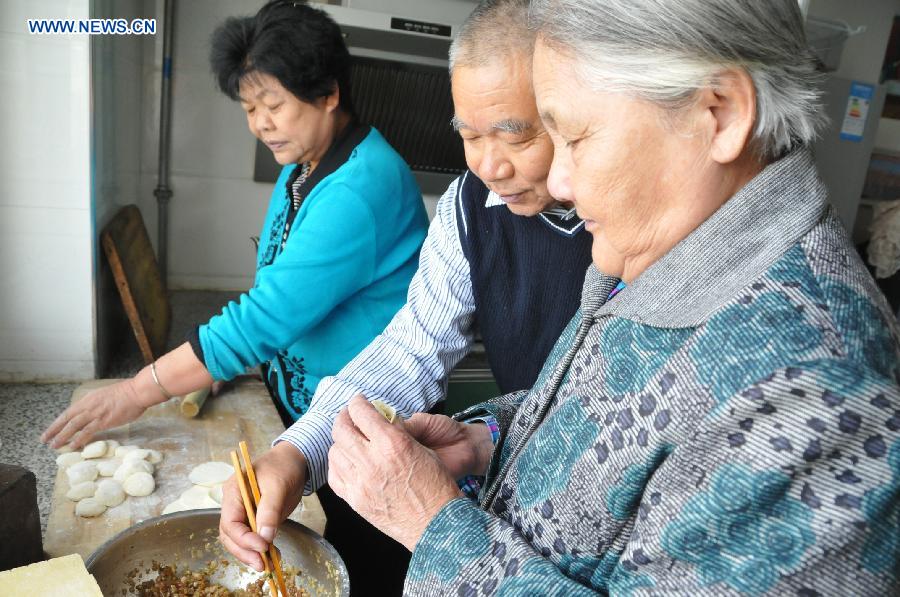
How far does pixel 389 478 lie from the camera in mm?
833

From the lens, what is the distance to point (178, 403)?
168 centimetres

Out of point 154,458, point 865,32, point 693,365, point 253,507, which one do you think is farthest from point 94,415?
point 865,32

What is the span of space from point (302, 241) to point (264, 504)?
0.69m

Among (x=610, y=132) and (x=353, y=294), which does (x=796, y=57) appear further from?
(x=353, y=294)

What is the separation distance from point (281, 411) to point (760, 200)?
1.44 m

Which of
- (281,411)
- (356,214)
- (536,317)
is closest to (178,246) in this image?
(281,411)

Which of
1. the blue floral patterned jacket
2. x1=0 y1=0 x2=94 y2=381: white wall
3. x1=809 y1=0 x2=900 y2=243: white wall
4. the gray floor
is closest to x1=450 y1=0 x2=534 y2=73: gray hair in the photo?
the blue floral patterned jacket

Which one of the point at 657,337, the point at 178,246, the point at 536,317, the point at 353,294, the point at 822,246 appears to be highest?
the point at 822,246

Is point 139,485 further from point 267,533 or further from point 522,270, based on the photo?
point 522,270

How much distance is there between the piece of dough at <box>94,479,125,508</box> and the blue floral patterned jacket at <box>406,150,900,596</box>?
76 cm

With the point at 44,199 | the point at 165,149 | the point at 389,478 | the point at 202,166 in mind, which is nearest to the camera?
the point at 389,478

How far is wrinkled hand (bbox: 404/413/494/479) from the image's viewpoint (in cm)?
107

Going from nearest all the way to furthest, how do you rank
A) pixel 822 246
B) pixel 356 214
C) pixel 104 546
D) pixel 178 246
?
pixel 822 246, pixel 104 546, pixel 356 214, pixel 178 246

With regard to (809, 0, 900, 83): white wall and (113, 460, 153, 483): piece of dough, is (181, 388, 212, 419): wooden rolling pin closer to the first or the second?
(113, 460, 153, 483): piece of dough
